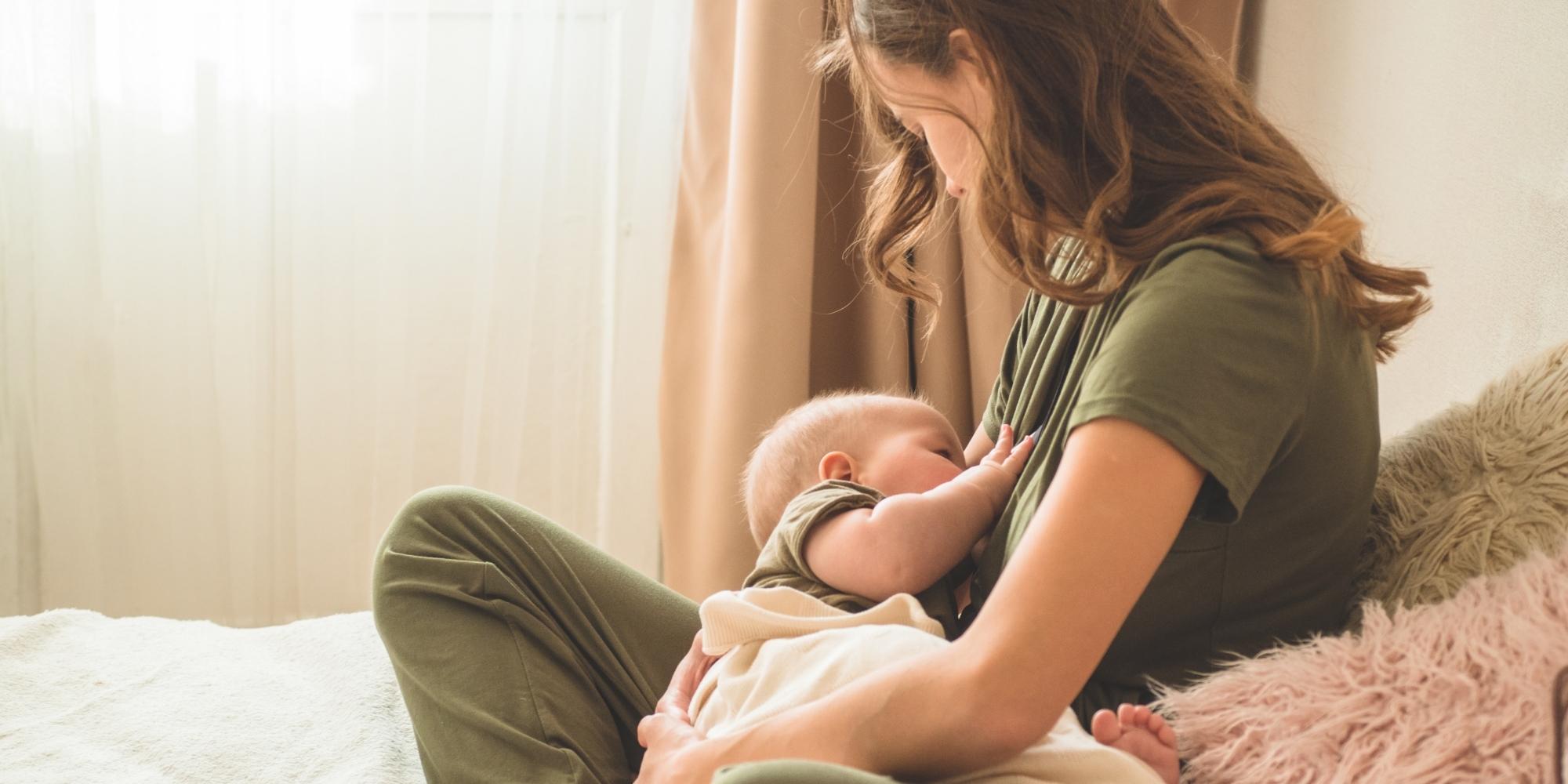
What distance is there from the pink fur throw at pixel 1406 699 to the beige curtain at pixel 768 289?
1.32m

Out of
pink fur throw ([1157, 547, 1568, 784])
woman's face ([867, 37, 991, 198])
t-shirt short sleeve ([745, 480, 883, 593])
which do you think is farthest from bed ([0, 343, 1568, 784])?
woman's face ([867, 37, 991, 198])

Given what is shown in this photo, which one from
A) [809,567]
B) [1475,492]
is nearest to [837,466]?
[809,567]

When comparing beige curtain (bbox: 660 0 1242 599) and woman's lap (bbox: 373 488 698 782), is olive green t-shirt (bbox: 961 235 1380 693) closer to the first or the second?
woman's lap (bbox: 373 488 698 782)

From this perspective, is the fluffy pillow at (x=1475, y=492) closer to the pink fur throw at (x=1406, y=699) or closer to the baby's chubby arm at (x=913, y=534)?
the pink fur throw at (x=1406, y=699)

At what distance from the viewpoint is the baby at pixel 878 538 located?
37.4 inches

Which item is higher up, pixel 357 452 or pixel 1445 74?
pixel 1445 74

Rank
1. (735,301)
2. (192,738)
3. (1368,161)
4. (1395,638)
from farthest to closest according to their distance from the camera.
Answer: (735,301) < (1368,161) < (192,738) < (1395,638)

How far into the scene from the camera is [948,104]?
1107mm

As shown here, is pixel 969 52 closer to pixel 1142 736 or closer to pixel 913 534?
pixel 913 534

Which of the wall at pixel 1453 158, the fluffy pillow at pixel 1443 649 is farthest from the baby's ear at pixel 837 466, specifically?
the wall at pixel 1453 158

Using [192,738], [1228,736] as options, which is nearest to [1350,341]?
[1228,736]

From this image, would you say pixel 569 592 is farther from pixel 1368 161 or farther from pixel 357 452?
pixel 357 452

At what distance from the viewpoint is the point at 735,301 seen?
2.27 meters

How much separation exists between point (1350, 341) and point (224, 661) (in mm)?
1239
